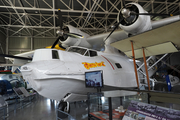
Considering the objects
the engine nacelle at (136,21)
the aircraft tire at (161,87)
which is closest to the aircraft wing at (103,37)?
the engine nacelle at (136,21)

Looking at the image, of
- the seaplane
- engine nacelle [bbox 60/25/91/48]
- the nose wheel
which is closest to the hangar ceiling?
engine nacelle [bbox 60/25/91/48]

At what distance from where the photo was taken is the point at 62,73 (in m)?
4.41

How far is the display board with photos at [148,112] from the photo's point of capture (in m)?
1.69

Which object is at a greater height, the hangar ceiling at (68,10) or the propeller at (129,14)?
the hangar ceiling at (68,10)

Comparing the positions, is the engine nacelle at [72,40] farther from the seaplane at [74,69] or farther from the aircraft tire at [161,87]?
the aircraft tire at [161,87]

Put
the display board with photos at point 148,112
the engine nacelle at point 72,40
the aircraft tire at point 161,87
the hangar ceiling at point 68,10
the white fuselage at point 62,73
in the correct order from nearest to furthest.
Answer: the display board with photos at point 148,112 < the white fuselage at point 62,73 < the aircraft tire at point 161,87 < the engine nacelle at point 72,40 < the hangar ceiling at point 68,10

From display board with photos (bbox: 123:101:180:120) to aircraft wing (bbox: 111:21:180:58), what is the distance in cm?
282

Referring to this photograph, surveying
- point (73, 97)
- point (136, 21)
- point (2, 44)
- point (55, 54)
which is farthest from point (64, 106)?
point (2, 44)

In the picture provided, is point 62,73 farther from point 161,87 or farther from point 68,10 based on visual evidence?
point 68,10

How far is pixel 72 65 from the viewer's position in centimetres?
486

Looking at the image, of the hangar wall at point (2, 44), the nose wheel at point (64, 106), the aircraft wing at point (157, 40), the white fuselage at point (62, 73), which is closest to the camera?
the aircraft wing at point (157, 40)

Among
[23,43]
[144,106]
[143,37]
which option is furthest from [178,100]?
[23,43]

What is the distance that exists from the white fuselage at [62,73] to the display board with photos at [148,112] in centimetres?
274

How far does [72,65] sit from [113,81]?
2.01 m
